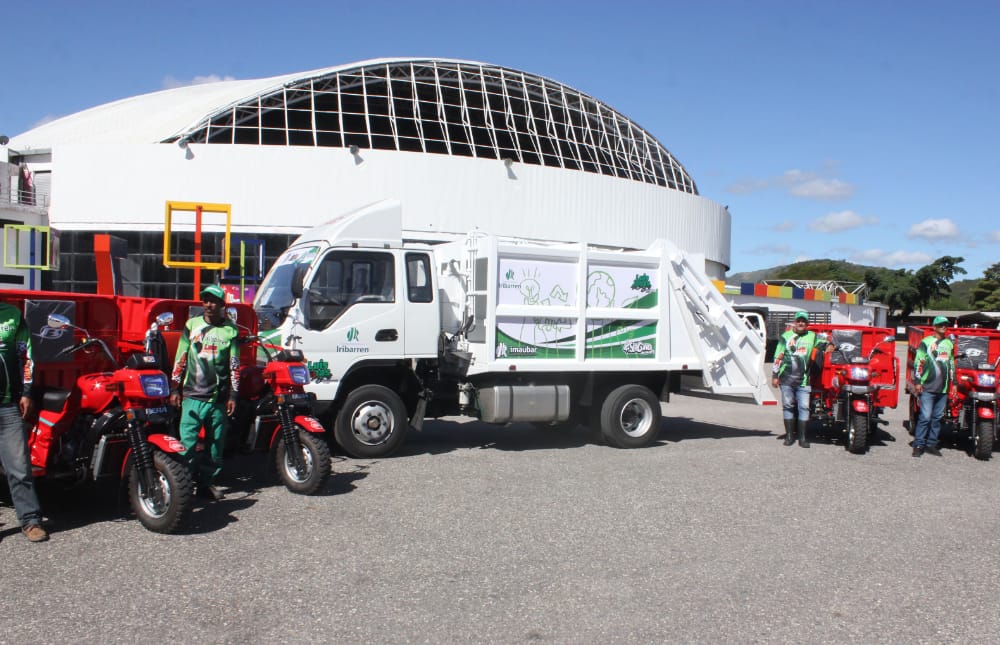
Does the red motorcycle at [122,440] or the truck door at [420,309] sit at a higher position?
the truck door at [420,309]

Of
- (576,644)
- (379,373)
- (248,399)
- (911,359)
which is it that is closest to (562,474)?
(379,373)

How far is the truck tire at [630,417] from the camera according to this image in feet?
34.8

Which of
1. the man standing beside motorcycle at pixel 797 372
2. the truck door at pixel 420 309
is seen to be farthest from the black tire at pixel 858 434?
the truck door at pixel 420 309

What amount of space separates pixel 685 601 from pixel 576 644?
3.18 ft

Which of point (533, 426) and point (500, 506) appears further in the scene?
point (533, 426)

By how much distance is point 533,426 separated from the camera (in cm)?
1283

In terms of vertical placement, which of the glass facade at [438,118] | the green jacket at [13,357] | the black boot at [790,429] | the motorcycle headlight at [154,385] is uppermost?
the glass facade at [438,118]

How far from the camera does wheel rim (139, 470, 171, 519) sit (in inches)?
233

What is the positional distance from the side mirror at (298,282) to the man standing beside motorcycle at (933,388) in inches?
320

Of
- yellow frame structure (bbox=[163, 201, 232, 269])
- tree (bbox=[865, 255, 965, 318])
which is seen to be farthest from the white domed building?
tree (bbox=[865, 255, 965, 318])

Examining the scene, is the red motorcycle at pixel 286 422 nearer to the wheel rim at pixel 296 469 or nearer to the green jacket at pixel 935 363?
the wheel rim at pixel 296 469

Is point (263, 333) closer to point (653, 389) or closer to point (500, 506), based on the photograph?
point (500, 506)

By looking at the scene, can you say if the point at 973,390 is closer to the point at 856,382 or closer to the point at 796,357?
the point at 856,382

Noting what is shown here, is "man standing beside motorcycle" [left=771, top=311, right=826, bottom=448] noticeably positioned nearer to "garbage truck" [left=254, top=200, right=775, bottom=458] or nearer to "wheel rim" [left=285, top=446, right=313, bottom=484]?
"garbage truck" [left=254, top=200, right=775, bottom=458]
